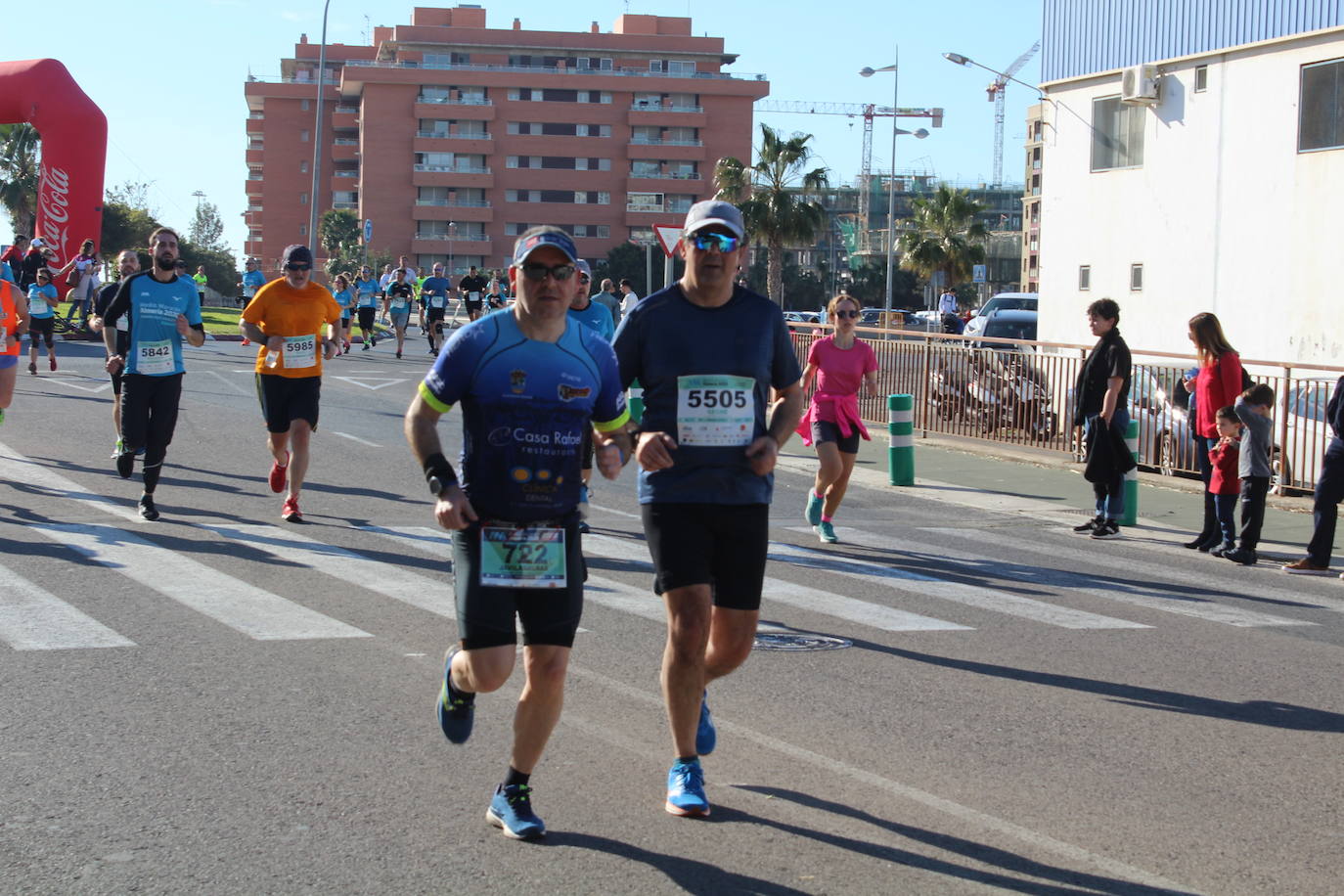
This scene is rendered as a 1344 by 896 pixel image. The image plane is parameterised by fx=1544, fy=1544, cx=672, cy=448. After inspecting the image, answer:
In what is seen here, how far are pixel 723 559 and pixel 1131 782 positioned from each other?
1720 millimetres

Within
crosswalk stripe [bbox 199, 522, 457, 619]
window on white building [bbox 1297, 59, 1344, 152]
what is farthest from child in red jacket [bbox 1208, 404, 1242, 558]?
window on white building [bbox 1297, 59, 1344, 152]

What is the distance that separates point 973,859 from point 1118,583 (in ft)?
20.4

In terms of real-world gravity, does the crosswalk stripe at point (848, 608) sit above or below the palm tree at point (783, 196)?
below

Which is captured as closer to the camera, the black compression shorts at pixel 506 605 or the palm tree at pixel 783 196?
the black compression shorts at pixel 506 605

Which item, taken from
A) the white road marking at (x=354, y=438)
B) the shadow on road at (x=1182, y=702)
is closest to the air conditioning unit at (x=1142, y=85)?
the white road marking at (x=354, y=438)

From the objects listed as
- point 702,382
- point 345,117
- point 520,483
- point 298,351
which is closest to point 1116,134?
point 298,351

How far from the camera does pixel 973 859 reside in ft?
15.4

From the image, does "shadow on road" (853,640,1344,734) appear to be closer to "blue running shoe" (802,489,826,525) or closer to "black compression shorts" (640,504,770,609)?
"black compression shorts" (640,504,770,609)

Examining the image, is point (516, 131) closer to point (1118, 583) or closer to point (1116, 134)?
point (1116, 134)

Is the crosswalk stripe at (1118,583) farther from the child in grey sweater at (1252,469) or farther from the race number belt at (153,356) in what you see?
the race number belt at (153,356)

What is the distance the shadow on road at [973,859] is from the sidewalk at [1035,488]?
806cm

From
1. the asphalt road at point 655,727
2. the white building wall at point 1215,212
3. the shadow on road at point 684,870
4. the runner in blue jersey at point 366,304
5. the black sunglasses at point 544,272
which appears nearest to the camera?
the shadow on road at point 684,870

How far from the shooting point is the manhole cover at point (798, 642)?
7844mm

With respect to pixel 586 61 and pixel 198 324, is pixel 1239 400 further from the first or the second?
pixel 586 61
